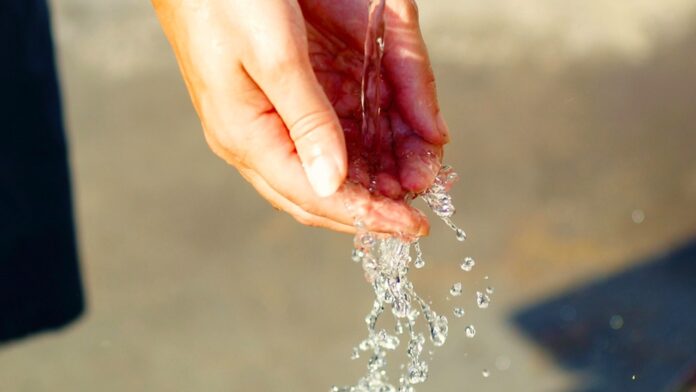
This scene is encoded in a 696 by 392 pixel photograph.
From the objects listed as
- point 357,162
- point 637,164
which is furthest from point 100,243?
point 637,164

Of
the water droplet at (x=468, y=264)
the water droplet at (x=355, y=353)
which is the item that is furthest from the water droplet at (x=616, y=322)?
the water droplet at (x=355, y=353)

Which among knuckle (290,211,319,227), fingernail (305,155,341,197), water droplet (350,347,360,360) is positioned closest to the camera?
fingernail (305,155,341,197)

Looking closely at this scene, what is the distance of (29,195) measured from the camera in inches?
59.7

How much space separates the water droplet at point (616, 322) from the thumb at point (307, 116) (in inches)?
37.4

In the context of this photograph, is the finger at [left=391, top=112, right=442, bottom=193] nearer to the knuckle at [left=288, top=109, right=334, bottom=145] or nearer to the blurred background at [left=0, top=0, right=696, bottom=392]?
the knuckle at [left=288, top=109, right=334, bottom=145]

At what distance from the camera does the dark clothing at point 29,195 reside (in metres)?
1.49

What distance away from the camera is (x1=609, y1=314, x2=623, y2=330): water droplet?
1.55m

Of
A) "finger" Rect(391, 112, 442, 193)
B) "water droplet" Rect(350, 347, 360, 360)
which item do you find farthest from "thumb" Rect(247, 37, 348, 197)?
"water droplet" Rect(350, 347, 360, 360)

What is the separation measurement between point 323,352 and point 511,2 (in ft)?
2.42

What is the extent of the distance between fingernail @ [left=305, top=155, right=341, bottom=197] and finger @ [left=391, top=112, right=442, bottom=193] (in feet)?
0.34

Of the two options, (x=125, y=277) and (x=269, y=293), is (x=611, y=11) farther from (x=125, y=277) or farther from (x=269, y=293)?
(x=125, y=277)

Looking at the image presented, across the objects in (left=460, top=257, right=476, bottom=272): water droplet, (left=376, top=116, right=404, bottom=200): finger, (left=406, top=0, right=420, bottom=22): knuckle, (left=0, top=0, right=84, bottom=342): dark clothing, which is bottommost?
(left=0, top=0, right=84, bottom=342): dark clothing

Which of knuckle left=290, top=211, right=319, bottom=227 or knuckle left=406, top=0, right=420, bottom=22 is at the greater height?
knuckle left=406, top=0, right=420, bottom=22

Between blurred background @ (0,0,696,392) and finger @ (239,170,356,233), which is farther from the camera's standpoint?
blurred background @ (0,0,696,392)
